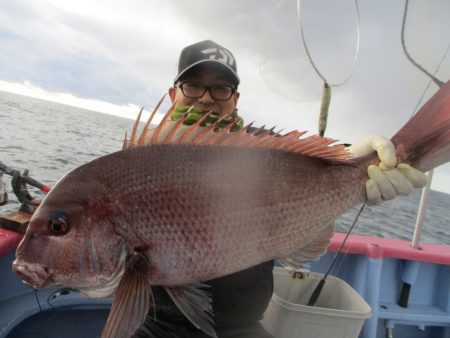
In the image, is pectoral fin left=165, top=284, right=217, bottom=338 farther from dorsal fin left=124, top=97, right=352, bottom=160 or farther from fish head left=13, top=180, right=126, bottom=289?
dorsal fin left=124, top=97, right=352, bottom=160

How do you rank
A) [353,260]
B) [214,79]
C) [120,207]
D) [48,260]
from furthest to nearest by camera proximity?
1. [353,260]
2. [214,79]
3. [120,207]
4. [48,260]

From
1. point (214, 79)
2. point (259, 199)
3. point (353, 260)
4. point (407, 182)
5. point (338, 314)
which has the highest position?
point (214, 79)

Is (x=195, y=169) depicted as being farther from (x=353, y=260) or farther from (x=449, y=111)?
(x=353, y=260)

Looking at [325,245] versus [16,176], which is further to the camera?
[16,176]

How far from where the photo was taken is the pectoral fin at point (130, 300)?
1.61m

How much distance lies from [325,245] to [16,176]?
11.1 feet

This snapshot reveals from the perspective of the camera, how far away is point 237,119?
9.12ft

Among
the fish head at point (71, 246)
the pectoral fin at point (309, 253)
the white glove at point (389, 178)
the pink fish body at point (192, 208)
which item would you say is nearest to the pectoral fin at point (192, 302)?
the pink fish body at point (192, 208)

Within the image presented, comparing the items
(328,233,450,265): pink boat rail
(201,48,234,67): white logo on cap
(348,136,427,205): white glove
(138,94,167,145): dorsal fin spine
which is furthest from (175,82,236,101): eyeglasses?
(328,233,450,265): pink boat rail

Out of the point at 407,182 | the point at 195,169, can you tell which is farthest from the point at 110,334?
the point at 407,182

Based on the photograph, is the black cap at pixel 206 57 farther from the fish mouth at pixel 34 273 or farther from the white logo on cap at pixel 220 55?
the fish mouth at pixel 34 273

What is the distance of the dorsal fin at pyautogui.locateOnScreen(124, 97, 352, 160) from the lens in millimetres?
1859

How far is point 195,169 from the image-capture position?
5.97 ft

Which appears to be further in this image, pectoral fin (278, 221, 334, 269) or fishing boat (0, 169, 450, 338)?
fishing boat (0, 169, 450, 338)
